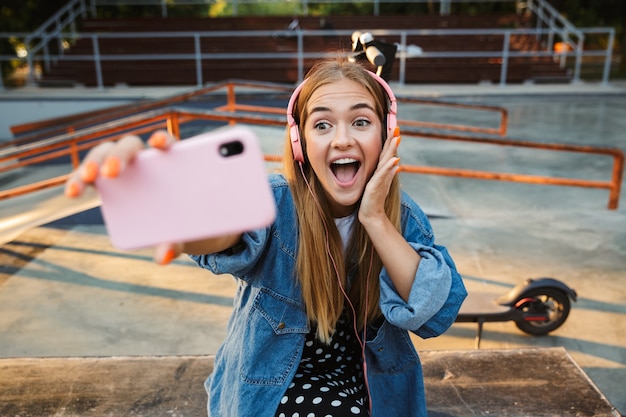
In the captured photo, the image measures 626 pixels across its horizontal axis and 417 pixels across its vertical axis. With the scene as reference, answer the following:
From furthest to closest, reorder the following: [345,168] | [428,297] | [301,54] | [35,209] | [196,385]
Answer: [301,54] < [35,209] < [196,385] < [345,168] < [428,297]

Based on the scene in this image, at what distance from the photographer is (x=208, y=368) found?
2.07m

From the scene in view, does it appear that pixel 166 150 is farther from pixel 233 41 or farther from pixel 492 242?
pixel 233 41

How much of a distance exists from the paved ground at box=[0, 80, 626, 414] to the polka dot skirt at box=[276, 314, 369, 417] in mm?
1389

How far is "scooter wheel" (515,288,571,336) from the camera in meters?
2.82

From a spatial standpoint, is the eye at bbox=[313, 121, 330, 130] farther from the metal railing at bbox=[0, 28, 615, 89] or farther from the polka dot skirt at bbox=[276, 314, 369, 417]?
the metal railing at bbox=[0, 28, 615, 89]

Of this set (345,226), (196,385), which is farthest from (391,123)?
(196,385)

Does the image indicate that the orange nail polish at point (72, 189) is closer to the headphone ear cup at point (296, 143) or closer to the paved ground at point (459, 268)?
the headphone ear cup at point (296, 143)

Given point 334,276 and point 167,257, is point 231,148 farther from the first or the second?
point 334,276

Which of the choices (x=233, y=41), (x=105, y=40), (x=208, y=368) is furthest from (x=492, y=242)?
(x=105, y=40)

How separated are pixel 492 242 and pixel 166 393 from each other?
2930 millimetres

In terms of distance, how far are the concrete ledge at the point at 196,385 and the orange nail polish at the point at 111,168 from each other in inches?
49.4

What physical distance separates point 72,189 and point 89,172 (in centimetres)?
4

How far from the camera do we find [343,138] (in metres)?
1.38

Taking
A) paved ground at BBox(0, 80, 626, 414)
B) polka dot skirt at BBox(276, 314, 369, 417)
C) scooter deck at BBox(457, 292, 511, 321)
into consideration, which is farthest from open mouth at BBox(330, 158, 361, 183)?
paved ground at BBox(0, 80, 626, 414)
